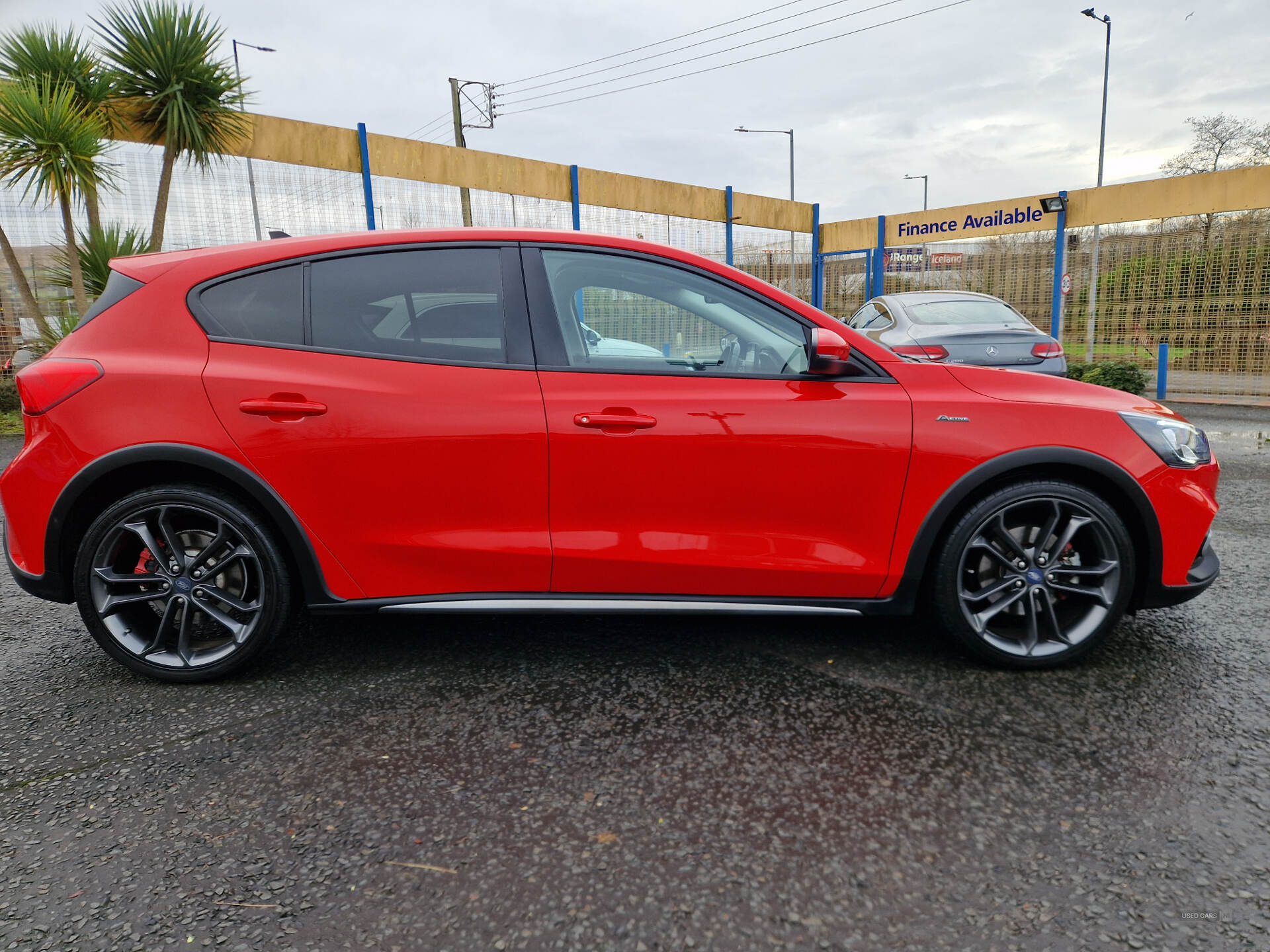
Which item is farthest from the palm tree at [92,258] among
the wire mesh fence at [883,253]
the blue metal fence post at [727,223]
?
the blue metal fence post at [727,223]

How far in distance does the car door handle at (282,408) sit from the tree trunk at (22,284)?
8816mm

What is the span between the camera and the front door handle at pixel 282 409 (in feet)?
9.28

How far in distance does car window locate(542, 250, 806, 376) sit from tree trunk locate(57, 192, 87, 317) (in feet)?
27.2

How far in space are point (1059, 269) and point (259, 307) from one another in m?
16.3

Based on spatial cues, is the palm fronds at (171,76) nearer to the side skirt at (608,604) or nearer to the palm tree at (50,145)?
the palm tree at (50,145)

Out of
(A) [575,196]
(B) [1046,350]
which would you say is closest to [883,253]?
(A) [575,196]

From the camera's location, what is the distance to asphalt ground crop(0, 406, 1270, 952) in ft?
5.90

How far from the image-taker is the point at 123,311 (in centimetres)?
296

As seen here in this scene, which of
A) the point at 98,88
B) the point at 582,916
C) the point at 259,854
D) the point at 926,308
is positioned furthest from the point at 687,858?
the point at 98,88

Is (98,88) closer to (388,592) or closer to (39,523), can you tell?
(39,523)

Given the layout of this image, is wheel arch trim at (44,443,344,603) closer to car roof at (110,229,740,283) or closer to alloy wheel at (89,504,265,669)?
alloy wheel at (89,504,265,669)

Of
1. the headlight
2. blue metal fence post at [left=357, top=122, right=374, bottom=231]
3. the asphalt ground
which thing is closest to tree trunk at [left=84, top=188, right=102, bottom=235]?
blue metal fence post at [left=357, top=122, right=374, bottom=231]

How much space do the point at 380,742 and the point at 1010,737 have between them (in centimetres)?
193

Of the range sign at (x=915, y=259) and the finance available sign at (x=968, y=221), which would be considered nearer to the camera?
the finance available sign at (x=968, y=221)
